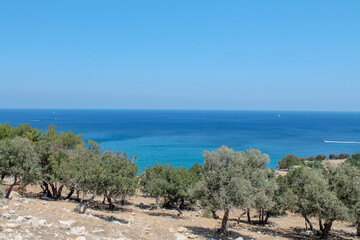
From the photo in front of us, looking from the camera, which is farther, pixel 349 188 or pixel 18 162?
pixel 18 162

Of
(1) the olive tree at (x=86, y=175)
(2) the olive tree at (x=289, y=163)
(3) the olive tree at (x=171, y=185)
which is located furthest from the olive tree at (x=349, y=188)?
A: (2) the olive tree at (x=289, y=163)

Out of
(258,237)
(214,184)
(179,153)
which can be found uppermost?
(214,184)

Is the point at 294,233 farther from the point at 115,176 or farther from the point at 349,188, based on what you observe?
the point at 115,176

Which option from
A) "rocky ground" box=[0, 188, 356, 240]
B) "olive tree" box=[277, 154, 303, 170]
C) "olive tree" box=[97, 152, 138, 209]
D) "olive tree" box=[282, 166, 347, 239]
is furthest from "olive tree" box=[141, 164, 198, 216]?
"olive tree" box=[277, 154, 303, 170]

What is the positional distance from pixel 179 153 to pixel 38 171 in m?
77.1

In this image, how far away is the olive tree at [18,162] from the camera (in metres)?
25.4

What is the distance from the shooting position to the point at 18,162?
26031 mm

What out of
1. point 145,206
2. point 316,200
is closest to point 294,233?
point 316,200

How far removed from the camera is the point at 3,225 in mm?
13617

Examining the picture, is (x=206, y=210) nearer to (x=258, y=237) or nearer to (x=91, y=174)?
(x=258, y=237)

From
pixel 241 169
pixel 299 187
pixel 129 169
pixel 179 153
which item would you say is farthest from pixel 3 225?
pixel 179 153

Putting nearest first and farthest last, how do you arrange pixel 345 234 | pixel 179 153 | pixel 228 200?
1. pixel 228 200
2. pixel 345 234
3. pixel 179 153

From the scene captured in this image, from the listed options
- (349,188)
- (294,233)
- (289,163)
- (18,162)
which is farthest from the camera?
(289,163)

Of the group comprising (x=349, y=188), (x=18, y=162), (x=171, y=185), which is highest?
(x=18, y=162)
